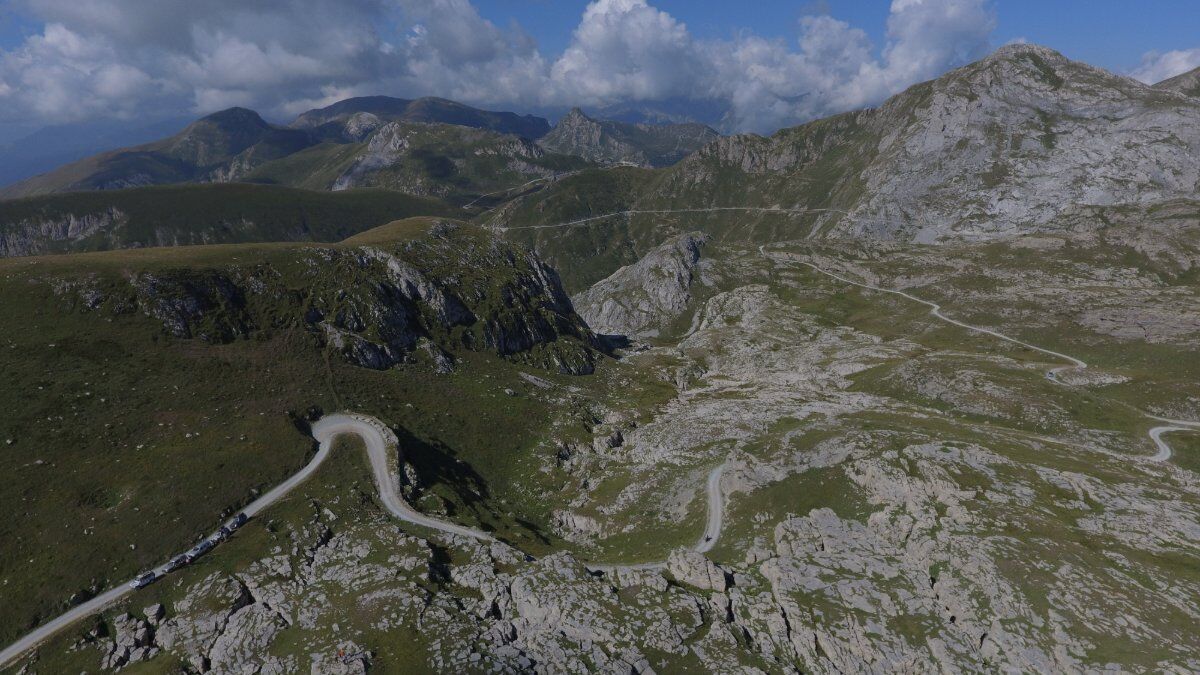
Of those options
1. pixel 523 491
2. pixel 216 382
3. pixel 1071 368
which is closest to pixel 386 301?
pixel 216 382

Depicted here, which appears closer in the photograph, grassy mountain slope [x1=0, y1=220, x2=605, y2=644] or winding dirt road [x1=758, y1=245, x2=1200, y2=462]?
grassy mountain slope [x1=0, y1=220, x2=605, y2=644]

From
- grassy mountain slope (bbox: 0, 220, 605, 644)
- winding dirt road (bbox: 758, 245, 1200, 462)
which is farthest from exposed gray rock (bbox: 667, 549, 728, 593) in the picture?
winding dirt road (bbox: 758, 245, 1200, 462)

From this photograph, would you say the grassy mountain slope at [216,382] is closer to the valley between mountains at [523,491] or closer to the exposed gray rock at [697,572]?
the valley between mountains at [523,491]

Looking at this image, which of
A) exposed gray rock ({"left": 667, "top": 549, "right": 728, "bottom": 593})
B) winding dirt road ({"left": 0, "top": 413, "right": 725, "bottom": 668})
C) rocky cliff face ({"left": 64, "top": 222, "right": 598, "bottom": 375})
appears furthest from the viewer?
rocky cliff face ({"left": 64, "top": 222, "right": 598, "bottom": 375})

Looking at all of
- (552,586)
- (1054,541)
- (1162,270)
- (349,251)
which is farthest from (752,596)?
(1162,270)

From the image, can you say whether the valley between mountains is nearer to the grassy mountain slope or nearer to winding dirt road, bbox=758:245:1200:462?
the grassy mountain slope

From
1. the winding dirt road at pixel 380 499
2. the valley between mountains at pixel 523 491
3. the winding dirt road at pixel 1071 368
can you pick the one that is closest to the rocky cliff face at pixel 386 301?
the valley between mountains at pixel 523 491

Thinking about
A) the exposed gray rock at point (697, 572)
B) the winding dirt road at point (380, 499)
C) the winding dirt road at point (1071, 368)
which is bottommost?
the winding dirt road at point (380, 499)

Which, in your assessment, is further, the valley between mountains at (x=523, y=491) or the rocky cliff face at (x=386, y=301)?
the rocky cliff face at (x=386, y=301)

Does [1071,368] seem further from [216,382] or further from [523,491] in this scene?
[216,382]

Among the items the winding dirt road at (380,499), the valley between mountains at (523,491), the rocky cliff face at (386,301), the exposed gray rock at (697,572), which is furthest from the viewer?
the rocky cliff face at (386,301)

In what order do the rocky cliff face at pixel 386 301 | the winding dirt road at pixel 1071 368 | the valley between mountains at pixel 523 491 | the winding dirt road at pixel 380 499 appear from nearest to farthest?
the valley between mountains at pixel 523 491 → the winding dirt road at pixel 380 499 → the winding dirt road at pixel 1071 368 → the rocky cliff face at pixel 386 301
